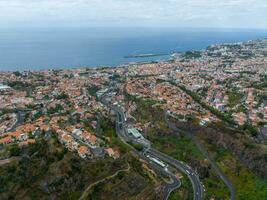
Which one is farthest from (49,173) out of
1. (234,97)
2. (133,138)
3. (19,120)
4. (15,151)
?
(234,97)

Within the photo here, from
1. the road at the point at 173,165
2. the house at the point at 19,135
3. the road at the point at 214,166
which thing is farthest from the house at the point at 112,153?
the road at the point at 214,166

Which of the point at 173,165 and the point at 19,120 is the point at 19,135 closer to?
the point at 19,120

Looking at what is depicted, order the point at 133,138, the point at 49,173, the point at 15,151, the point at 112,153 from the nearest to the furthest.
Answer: the point at 49,173 → the point at 15,151 → the point at 112,153 → the point at 133,138

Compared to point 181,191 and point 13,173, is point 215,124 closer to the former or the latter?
point 181,191

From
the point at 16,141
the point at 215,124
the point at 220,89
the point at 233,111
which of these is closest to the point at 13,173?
the point at 16,141

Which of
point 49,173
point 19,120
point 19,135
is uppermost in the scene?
point 49,173

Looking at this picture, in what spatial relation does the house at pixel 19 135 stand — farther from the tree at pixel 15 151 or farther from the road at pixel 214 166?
the road at pixel 214 166

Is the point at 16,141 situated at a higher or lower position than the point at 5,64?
higher

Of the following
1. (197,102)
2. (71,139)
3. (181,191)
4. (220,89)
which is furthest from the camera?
(220,89)
